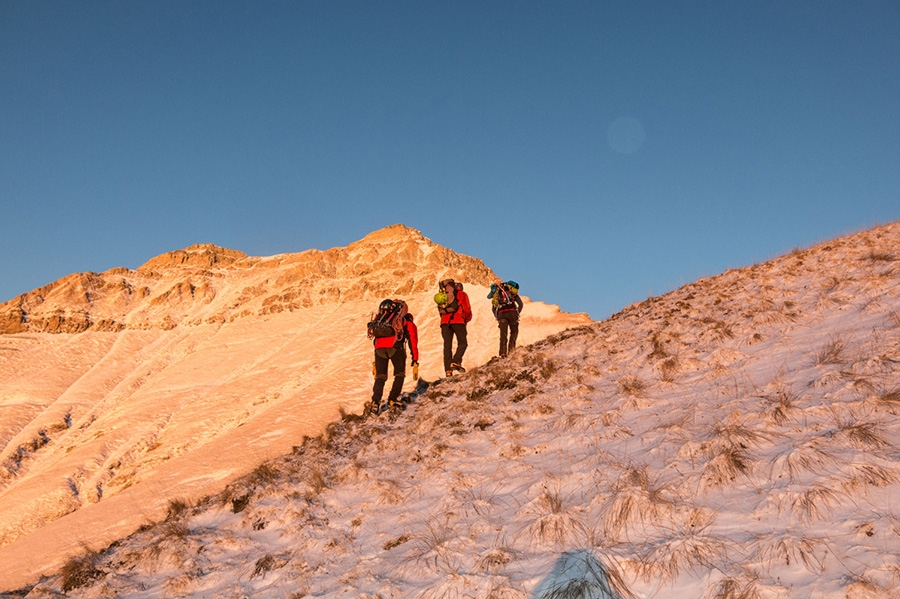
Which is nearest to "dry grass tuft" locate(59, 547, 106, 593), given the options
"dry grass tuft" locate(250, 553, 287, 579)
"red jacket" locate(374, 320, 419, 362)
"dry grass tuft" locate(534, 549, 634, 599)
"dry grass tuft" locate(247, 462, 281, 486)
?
"dry grass tuft" locate(250, 553, 287, 579)

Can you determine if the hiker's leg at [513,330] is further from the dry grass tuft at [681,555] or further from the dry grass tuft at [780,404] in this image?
the dry grass tuft at [681,555]

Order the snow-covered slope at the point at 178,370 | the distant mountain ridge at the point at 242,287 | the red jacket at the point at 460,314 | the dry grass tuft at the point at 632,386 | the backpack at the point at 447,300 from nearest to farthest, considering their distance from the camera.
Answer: the dry grass tuft at the point at 632,386 < the backpack at the point at 447,300 < the red jacket at the point at 460,314 < the snow-covered slope at the point at 178,370 < the distant mountain ridge at the point at 242,287

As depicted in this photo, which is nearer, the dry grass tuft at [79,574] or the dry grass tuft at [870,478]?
the dry grass tuft at [870,478]

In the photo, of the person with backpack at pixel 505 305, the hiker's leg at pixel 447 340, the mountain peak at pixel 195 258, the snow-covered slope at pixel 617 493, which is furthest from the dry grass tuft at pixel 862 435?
the mountain peak at pixel 195 258

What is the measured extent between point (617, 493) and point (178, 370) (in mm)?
32478

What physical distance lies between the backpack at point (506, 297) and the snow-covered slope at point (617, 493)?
5318mm

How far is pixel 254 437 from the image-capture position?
17.8 meters

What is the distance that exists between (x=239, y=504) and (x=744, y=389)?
6.56m

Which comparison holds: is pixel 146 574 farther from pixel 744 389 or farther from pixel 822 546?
pixel 744 389

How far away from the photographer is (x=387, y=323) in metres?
11.3

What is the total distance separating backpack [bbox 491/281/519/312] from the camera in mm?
15086

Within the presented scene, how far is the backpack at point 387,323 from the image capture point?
11.3 meters

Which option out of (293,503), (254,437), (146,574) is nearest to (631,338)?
(293,503)

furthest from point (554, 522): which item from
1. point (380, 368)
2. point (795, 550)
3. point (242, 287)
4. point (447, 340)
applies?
point (242, 287)
